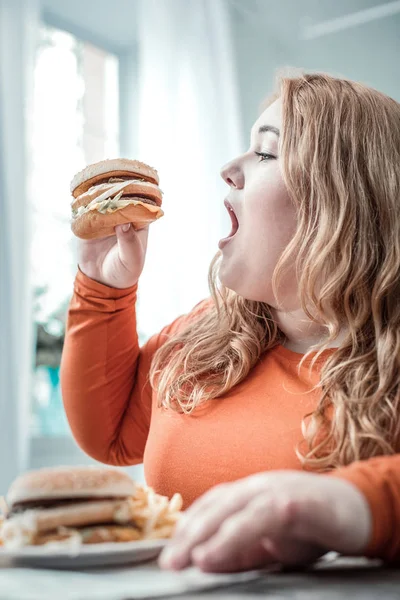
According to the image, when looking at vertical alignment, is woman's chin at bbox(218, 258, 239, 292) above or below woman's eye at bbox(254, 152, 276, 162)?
below

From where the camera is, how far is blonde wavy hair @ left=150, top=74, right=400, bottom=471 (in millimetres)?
1147

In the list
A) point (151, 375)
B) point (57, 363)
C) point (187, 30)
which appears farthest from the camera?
point (187, 30)

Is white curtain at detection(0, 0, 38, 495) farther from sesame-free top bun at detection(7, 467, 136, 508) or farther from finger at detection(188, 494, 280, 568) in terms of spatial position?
finger at detection(188, 494, 280, 568)

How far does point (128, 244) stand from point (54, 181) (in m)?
1.77

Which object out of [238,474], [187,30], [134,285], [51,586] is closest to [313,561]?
[51,586]

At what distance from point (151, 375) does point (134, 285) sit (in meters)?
0.19

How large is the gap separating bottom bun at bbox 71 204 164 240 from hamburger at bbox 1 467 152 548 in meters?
0.64

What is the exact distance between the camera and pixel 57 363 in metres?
2.86

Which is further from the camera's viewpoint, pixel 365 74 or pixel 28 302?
pixel 365 74

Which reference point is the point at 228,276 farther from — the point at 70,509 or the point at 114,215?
the point at 70,509

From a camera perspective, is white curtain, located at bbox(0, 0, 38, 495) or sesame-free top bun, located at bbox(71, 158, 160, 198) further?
white curtain, located at bbox(0, 0, 38, 495)

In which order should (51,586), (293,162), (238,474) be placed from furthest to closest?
(293,162) < (238,474) < (51,586)

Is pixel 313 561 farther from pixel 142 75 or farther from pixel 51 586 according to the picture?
pixel 142 75

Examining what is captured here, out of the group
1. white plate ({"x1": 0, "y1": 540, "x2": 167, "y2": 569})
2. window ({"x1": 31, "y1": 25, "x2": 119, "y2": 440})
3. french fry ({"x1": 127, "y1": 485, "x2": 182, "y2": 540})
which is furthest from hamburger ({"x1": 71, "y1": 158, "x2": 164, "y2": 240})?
window ({"x1": 31, "y1": 25, "x2": 119, "y2": 440})
